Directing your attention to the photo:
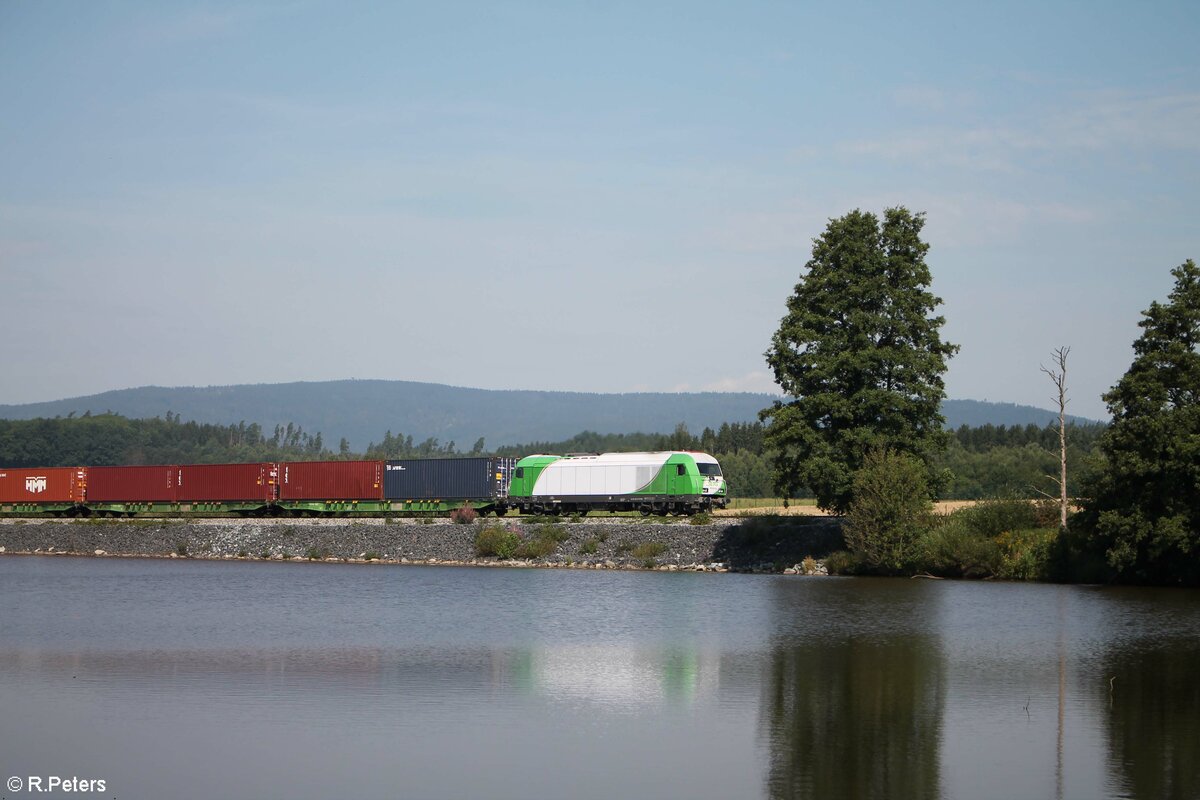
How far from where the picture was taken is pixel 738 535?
191ft

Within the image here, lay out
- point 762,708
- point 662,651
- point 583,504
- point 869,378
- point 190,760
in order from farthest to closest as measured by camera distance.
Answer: point 583,504
point 869,378
point 662,651
point 762,708
point 190,760

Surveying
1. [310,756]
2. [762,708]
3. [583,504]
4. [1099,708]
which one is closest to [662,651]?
[762,708]

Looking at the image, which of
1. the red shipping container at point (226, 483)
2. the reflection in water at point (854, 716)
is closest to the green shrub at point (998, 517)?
the reflection in water at point (854, 716)

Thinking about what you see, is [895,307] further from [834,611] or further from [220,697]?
[220,697]

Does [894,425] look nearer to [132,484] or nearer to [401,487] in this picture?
[401,487]

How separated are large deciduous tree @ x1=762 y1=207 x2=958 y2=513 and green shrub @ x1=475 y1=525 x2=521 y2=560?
1365 cm

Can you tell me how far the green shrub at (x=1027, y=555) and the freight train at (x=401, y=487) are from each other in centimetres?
2025

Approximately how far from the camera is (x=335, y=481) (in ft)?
242

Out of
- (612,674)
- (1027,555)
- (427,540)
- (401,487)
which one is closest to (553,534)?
(427,540)

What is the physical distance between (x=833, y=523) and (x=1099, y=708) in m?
33.4

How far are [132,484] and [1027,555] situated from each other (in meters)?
53.6

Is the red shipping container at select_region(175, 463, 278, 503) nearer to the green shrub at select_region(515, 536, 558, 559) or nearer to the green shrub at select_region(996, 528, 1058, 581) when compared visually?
the green shrub at select_region(515, 536, 558, 559)

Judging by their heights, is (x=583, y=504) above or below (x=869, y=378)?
below

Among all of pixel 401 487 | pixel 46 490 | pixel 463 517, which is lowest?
pixel 463 517
